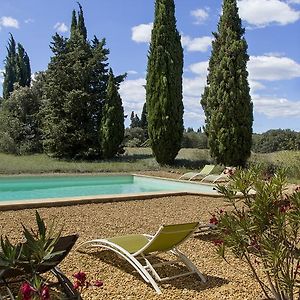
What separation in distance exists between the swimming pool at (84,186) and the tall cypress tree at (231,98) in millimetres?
4088

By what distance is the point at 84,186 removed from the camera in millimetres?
15922

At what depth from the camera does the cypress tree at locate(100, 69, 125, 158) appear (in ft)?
75.5

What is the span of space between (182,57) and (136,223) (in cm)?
Result: 1613

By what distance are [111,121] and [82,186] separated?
25.4 feet

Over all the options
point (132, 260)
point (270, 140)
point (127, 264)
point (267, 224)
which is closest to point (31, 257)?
point (267, 224)

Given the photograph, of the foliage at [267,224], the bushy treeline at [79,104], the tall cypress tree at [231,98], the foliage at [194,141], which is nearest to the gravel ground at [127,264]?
the foliage at [267,224]

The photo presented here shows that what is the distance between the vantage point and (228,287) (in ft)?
14.3

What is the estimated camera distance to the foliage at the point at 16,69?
1483 inches

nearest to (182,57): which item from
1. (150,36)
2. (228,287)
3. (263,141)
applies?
(150,36)

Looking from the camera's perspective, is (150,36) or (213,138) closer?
(213,138)

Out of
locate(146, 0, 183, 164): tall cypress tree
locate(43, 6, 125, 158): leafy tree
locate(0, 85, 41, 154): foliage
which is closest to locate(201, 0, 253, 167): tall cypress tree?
locate(146, 0, 183, 164): tall cypress tree

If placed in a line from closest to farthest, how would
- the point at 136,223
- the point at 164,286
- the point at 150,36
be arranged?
the point at 164,286 → the point at 136,223 → the point at 150,36

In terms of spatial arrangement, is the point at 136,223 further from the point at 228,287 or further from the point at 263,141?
the point at 263,141

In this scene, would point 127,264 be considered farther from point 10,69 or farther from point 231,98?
point 10,69
